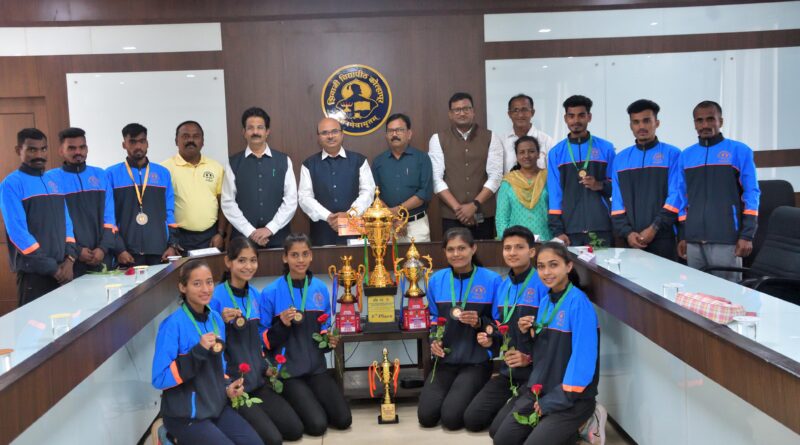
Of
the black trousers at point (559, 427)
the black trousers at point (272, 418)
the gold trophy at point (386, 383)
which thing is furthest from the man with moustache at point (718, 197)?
the black trousers at point (272, 418)

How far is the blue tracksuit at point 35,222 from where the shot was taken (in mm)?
4789

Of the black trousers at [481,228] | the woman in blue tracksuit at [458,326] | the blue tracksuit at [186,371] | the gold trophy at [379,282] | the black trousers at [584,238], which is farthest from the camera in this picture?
the black trousers at [481,228]

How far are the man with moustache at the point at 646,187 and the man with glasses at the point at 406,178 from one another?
1376 mm

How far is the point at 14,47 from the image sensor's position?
21.8ft

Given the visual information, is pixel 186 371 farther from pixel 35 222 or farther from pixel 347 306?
pixel 35 222

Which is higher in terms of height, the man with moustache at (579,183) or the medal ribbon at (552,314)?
the man with moustache at (579,183)

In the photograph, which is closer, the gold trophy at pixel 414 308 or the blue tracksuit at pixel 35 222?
the gold trophy at pixel 414 308

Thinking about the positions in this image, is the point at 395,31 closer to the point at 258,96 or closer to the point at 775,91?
the point at 258,96

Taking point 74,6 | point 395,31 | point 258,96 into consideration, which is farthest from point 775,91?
point 74,6

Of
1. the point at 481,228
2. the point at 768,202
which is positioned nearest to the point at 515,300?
the point at 481,228

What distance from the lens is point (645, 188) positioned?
5.13 metres

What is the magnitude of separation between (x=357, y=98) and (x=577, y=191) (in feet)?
7.58

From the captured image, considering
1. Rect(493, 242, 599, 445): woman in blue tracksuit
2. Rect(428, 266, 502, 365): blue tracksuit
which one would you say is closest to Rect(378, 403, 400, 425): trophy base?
Rect(428, 266, 502, 365): blue tracksuit

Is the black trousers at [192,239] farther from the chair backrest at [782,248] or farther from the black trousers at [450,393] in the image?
the chair backrest at [782,248]
